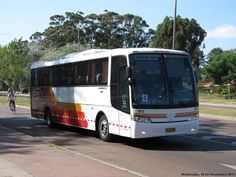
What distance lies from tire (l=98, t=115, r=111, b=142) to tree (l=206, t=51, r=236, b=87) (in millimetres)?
45870

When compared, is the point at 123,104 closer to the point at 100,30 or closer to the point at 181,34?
the point at 181,34

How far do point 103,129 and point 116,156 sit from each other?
3779 mm

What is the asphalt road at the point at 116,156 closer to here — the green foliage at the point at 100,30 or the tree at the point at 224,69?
the tree at the point at 224,69

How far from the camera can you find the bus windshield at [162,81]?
14648mm

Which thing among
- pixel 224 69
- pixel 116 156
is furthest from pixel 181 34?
pixel 116 156

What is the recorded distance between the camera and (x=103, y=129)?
16719mm

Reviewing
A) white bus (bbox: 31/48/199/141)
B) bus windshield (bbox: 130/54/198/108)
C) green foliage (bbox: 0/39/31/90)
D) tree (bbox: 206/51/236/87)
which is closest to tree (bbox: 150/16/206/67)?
tree (bbox: 206/51/236/87)

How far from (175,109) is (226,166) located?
351 cm

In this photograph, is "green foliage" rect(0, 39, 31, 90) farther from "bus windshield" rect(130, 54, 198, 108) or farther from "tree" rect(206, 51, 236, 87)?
"bus windshield" rect(130, 54, 198, 108)

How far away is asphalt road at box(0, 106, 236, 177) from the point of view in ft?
34.2

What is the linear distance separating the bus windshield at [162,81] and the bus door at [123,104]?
411 millimetres

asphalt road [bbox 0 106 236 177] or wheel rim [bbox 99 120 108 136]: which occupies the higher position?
wheel rim [bbox 99 120 108 136]

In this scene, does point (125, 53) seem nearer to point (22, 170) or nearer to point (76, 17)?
point (22, 170)

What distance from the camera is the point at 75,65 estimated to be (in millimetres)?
19172
